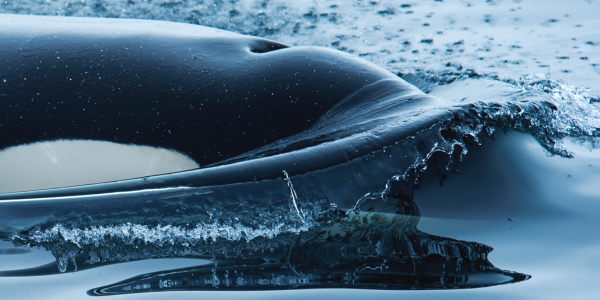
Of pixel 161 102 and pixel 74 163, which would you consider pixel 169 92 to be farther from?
pixel 74 163

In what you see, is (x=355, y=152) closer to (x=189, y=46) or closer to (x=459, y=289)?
(x=459, y=289)

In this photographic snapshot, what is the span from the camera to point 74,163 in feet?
8.87

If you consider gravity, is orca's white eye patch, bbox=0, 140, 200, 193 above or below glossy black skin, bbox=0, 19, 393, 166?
below

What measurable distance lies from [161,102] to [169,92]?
6 cm

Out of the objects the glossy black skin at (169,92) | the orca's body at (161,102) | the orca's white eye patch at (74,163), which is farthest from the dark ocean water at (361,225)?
the orca's white eye patch at (74,163)

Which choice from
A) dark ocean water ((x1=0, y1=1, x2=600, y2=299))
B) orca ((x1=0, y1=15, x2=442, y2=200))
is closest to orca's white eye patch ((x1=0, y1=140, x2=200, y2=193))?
orca ((x1=0, y1=15, x2=442, y2=200))

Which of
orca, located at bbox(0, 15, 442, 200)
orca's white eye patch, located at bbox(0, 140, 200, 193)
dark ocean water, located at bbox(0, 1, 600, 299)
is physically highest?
orca, located at bbox(0, 15, 442, 200)

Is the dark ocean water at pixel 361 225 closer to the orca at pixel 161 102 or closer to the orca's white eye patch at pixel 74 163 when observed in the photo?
the orca at pixel 161 102

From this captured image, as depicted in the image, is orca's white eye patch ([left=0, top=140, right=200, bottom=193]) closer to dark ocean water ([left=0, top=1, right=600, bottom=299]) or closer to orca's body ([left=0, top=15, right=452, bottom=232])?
orca's body ([left=0, top=15, right=452, bottom=232])

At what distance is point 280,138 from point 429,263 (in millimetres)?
975

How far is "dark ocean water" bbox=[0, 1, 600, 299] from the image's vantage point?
174 centimetres

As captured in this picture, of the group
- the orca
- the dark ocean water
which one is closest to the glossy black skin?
the orca

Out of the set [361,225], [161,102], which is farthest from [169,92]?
[361,225]

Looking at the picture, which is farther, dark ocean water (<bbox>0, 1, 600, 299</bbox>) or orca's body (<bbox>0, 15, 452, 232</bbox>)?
orca's body (<bbox>0, 15, 452, 232</bbox>)
